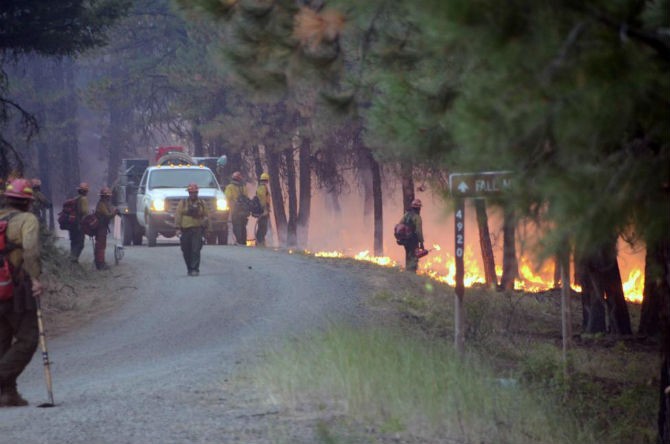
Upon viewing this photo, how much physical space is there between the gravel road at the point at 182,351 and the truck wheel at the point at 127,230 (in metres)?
4.54

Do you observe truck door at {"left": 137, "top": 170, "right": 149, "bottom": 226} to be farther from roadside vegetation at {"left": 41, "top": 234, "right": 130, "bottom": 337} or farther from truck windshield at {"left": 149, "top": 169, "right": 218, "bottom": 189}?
roadside vegetation at {"left": 41, "top": 234, "right": 130, "bottom": 337}

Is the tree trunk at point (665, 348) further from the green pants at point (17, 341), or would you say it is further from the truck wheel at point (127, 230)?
the truck wheel at point (127, 230)

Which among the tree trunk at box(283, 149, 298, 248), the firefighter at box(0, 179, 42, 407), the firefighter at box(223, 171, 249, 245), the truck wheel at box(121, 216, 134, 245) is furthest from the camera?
the tree trunk at box(283, 149, 298, 248)

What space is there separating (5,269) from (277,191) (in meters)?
32.9

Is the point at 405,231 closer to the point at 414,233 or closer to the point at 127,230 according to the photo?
the point at 414,233

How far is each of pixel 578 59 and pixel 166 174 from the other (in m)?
26.6

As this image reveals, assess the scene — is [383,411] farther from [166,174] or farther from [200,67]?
[200,67]

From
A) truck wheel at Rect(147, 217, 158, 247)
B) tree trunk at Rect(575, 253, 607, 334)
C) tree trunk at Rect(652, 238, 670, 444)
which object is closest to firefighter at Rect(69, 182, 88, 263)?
truck wheel at Rect(147, 217, 158, 247)

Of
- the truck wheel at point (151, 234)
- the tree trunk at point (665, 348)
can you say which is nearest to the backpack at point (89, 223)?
the truck wheel at point (151, 234)

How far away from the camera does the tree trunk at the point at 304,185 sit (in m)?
39.8

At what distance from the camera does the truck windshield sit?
31.3 m

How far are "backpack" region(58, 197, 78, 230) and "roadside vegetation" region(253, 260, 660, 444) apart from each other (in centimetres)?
855

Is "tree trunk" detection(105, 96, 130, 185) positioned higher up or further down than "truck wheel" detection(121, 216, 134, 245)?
higher up

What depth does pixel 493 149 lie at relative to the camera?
19.6 ft
